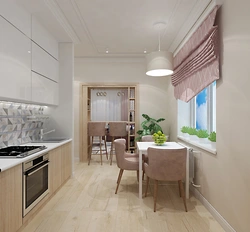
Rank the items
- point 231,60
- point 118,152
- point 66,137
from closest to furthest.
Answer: point 231,60 → point 118,152 → point 66,137

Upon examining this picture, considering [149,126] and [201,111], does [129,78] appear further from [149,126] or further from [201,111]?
[201,111]

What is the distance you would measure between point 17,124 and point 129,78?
3268 millimetres

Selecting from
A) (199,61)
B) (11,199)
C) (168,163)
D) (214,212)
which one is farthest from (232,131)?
(11,199)

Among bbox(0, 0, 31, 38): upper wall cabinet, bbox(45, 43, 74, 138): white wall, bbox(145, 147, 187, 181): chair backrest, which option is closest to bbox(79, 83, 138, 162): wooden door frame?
bbox(45, 43, 74, 138): white wall

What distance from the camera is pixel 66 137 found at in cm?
420

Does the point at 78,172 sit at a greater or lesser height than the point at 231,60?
lesser

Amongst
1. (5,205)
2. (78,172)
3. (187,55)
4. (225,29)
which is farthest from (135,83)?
(5,205)

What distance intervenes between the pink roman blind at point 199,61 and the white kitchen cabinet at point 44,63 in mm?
2375

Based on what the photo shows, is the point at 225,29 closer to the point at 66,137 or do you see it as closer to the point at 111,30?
the point at 111,30

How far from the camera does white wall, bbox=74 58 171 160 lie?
5725 millimetres

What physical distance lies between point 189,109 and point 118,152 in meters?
1.95

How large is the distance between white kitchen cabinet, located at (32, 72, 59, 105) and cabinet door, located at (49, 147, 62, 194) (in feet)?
2.78

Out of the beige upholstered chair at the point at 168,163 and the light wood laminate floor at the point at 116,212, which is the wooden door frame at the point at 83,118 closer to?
the light wood laminate floor at the point at 116,212

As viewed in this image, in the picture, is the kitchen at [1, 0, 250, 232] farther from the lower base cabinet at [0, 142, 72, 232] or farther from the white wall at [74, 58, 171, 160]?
the white wall at [74, 58, 171, 160]
